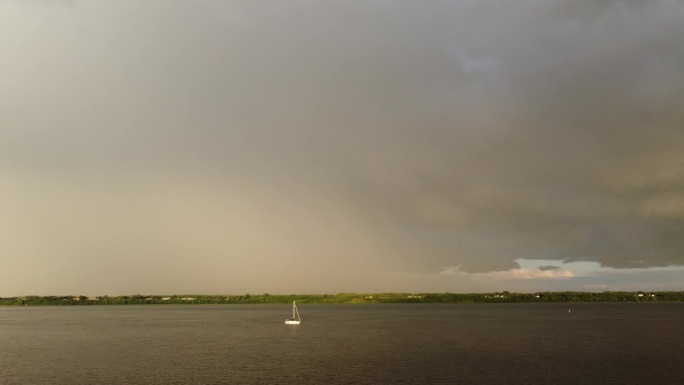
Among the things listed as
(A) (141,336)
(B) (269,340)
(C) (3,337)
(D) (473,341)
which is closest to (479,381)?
(D) (473,341)

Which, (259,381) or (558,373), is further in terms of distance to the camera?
(558,373)

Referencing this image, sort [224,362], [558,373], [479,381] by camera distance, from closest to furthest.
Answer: [479,381] < [558,373] < [224,362]

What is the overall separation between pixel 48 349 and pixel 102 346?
27.1ft

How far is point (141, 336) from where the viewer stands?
117 meters

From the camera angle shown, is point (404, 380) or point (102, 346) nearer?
→ point (404, 380)

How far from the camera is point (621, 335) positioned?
110438 mm

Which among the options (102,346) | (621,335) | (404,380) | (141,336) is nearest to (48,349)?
(102,346)

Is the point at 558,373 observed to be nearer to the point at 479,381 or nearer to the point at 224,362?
the point at 479,381

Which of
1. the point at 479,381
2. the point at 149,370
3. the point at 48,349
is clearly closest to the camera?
the point at 479,381

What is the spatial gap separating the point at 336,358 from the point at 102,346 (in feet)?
150

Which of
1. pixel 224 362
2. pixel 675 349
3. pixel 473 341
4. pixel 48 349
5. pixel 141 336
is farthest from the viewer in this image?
pixel 141 336

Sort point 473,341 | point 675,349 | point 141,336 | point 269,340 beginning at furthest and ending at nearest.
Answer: point 141,336, point 269,340, point 473,341, point 675,349

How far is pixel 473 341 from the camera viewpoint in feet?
323

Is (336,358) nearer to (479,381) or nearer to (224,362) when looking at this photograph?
(224,362)
